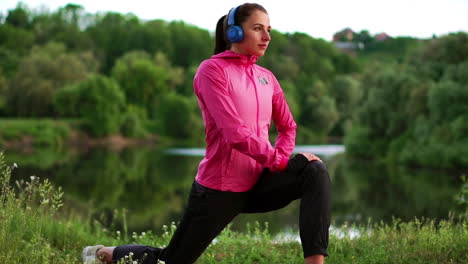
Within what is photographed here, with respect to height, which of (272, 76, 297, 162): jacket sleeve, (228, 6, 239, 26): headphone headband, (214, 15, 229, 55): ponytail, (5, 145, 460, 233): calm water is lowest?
(5, 145, 460, 233): calm water

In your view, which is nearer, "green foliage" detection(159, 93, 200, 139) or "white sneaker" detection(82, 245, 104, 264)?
"white sneaker" detection(82, 245, 104, 264)

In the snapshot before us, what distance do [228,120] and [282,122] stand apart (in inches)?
32.1

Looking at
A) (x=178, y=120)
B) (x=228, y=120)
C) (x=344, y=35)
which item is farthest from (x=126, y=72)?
(x=344, y=35)

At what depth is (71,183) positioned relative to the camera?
94.6 feet

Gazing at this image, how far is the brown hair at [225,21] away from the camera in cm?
413

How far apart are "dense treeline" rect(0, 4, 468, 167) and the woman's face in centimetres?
3141

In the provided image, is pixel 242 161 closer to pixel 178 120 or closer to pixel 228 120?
pixel 228 120

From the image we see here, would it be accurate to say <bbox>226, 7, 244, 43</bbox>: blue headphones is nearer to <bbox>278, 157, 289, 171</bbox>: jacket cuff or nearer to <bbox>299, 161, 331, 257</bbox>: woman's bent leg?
<bbox>278, 157, 289, 171</bbox>: jacket cuff

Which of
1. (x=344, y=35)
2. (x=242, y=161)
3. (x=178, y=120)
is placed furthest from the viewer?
(x=344, y=35)

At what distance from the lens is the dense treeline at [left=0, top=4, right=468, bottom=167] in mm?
37750

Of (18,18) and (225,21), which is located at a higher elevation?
(18,18)

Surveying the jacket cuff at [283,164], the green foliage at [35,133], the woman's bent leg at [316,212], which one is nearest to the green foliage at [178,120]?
the green foliage at [35,133]

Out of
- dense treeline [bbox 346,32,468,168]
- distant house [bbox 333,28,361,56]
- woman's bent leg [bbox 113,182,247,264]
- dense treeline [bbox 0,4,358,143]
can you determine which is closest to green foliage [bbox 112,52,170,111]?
dense treeline [bbox 0,4,358,143]

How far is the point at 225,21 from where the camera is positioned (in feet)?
14.1
